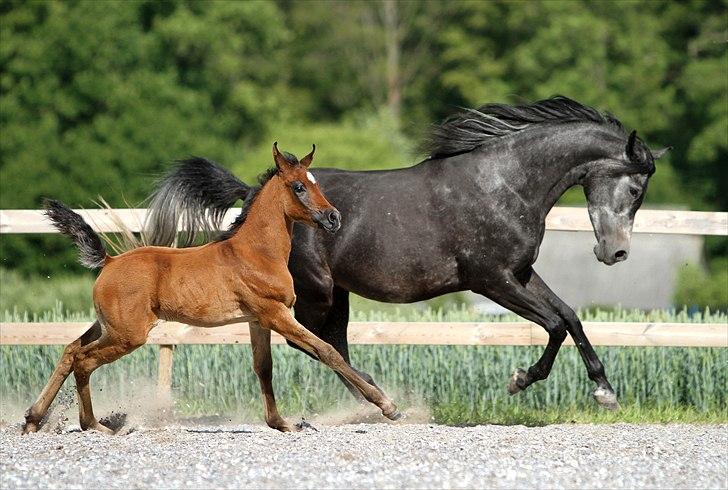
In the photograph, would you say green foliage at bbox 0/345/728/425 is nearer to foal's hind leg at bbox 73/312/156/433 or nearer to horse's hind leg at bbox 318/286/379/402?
horse's hind leg at bbox 318/286/379/402

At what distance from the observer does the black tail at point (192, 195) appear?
8.30 metres

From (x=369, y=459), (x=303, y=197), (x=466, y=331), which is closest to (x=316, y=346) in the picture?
(x=303, y=197)

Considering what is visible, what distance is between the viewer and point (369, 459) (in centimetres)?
631

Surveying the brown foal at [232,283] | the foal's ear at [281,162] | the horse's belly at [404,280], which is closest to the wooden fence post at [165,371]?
the brown foal at [232,283]

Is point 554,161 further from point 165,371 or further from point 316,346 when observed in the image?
point 165,371

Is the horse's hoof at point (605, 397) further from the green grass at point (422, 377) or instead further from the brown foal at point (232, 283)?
the brown foal at point (232, 283)

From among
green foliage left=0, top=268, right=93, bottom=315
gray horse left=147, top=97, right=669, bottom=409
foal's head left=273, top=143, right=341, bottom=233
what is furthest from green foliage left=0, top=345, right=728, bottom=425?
green foliage left=0, top=268, right=93, bottom=315

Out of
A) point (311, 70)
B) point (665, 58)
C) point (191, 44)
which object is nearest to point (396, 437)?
point (191, 44)

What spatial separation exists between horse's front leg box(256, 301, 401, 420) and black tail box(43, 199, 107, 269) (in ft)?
3.49

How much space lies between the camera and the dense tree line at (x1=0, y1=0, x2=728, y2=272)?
94.3 feet

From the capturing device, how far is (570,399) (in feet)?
30.3

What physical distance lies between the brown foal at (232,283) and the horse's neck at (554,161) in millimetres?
1465

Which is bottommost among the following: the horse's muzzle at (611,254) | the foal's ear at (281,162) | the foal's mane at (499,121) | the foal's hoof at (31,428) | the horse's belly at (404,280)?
the foal's hoof at (31,428)

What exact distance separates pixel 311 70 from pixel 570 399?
34.3 metres
